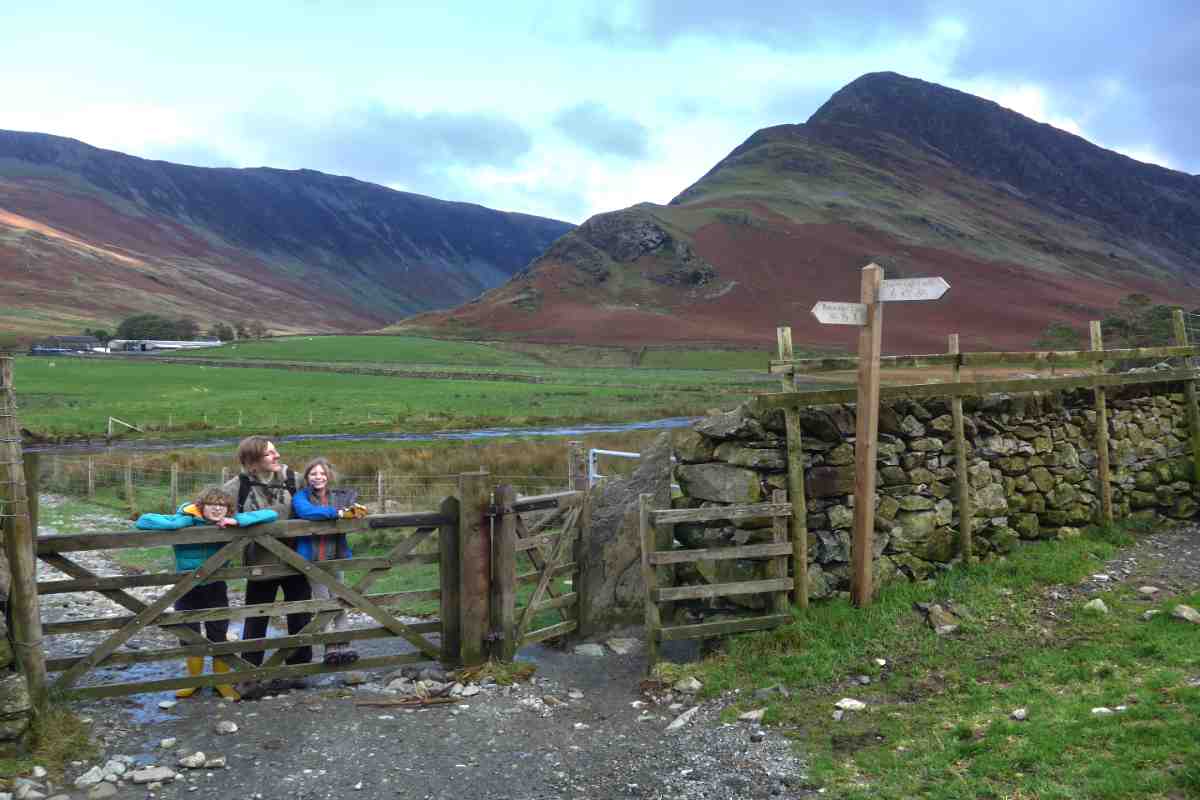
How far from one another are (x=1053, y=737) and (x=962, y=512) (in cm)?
431

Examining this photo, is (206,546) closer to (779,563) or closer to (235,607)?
(235,607)

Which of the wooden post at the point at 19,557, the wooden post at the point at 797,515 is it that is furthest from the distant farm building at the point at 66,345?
the wooden post at the point at 797,515

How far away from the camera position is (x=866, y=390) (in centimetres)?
854

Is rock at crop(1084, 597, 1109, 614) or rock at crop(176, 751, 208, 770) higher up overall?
rock at crop(1084, 597, 1109, 614)

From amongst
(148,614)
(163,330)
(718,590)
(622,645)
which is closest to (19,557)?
(148,614)

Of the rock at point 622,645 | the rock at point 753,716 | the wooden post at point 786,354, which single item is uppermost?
the wooden post at point 786,354

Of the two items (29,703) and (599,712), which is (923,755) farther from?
(29,703)

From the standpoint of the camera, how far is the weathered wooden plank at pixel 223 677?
7180 millimetres

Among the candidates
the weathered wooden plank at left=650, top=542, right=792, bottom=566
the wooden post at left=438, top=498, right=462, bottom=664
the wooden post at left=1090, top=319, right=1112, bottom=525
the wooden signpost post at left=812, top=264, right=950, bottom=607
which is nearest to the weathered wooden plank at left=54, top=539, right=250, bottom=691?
the wooden post at left=438, top=498, right=462, bottom=664

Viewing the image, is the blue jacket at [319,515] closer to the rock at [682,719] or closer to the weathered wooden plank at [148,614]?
the weathered wooden plank at [148,614]

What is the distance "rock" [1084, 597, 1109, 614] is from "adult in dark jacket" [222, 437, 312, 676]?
738 centimetres

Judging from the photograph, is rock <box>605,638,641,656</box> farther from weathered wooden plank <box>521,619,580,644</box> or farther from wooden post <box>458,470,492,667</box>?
wooden post <box>458,470,492,667</box>

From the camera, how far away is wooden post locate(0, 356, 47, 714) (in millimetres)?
6551

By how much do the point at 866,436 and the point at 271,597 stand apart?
5.81 meters
